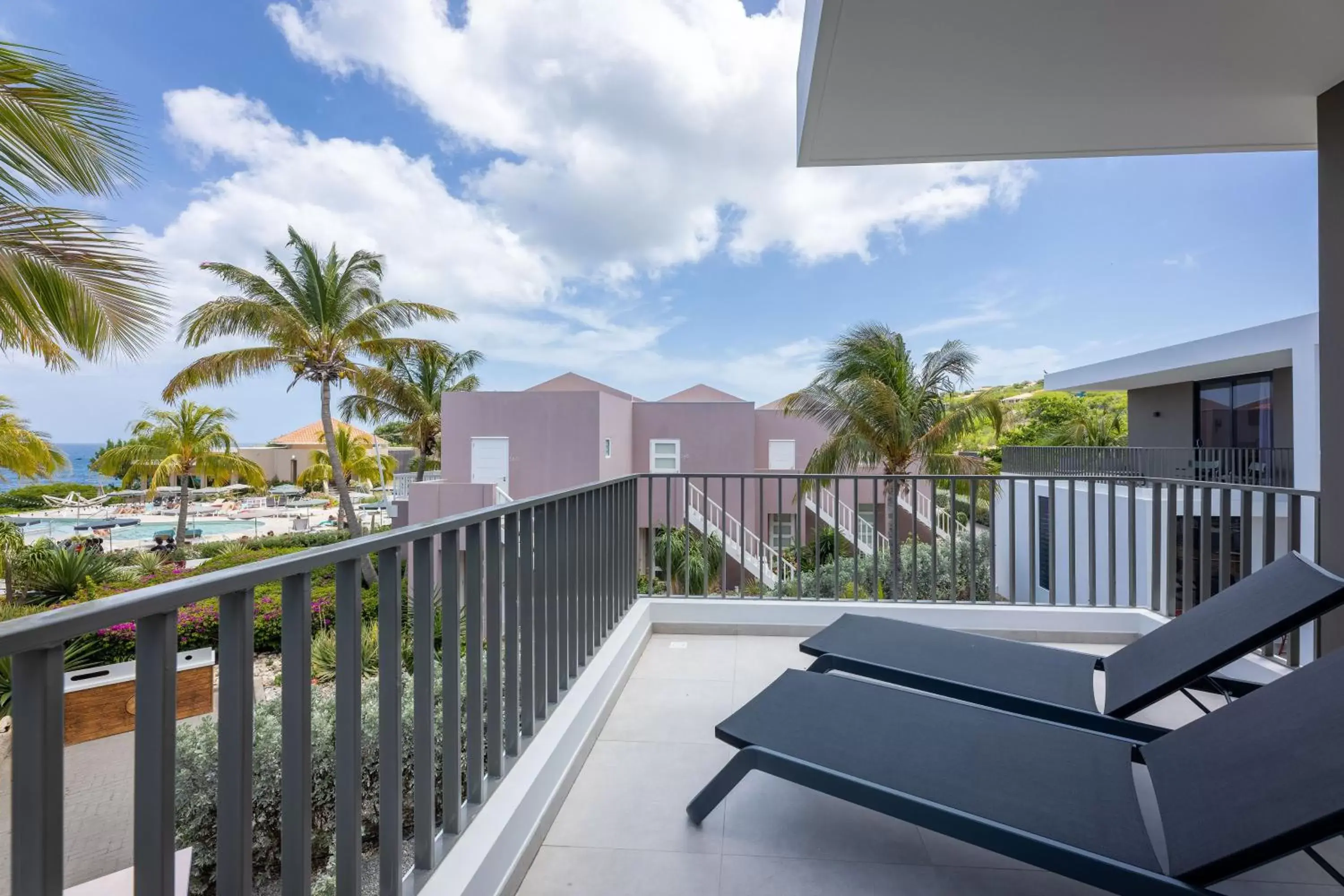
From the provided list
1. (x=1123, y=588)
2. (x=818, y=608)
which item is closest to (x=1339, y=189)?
(x=818, y=608)

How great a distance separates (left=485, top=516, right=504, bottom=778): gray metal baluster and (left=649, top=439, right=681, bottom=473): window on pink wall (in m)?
15.3

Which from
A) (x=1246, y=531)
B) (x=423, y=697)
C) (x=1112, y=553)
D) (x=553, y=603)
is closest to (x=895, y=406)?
(x=1112, y=553)

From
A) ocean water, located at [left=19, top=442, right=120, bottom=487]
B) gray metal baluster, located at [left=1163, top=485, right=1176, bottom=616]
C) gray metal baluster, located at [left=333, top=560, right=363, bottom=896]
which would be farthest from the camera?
ocean water, located at [left=19, top=442, right=120, bottom=487]

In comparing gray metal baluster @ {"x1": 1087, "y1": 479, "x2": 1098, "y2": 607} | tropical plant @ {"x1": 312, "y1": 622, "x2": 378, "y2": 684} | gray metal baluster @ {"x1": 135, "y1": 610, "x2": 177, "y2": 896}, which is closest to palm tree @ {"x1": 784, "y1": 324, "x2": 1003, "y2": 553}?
gray metal baluster @ {"x1": 1087, "y1": 479, "x2": 1098, "y2": 607}

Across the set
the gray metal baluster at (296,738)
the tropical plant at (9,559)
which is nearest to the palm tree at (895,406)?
the gray metal baluster at (296,738)

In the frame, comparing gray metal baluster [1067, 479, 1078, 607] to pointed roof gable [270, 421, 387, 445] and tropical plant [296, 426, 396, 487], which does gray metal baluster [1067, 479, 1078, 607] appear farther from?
pointed roof gable [270, 421, 387, 445]

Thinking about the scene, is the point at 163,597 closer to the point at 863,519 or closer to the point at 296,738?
the point at 296,738

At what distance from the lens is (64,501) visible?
2536 centimetres

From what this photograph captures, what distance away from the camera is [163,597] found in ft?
2.58

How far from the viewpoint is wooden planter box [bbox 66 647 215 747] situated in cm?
93

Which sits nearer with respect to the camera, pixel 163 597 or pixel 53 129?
pixel 163 597

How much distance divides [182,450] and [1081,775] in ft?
84.9

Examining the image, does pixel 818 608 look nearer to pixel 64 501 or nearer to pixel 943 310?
pixel 64 501

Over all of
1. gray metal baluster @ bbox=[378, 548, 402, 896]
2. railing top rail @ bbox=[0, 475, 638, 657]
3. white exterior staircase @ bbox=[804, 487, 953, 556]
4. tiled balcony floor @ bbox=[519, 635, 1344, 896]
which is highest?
railing top rail @ bbox=[0, 475, 638, 657]
